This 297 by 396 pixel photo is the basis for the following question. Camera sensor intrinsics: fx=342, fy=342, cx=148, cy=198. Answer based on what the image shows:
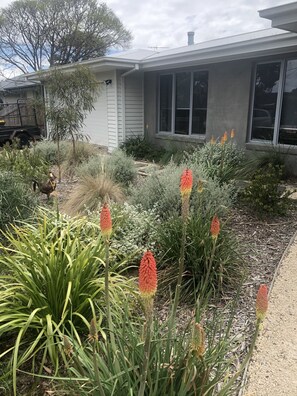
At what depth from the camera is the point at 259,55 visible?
7.95m

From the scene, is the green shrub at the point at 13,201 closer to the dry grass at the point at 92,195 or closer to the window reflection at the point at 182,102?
the dry grass at the point at 92,195

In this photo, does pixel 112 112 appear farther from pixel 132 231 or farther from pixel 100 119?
pixel 132 231

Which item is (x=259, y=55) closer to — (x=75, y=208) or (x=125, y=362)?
(x=75, y=208)

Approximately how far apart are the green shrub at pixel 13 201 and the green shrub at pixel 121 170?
231cm

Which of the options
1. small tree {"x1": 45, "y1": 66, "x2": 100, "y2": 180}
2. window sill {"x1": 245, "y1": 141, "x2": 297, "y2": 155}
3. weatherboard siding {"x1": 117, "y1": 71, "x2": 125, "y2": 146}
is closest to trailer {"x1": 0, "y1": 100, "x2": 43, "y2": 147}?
weatherboard siding {"x1": 117, "y1": 71, "x2": 125, "y2": 146}

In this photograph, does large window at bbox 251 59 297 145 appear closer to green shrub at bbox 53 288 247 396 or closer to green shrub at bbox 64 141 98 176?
green shrub at bbox 64 141 98 176

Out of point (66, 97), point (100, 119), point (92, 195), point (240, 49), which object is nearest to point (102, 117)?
point (100, 119)

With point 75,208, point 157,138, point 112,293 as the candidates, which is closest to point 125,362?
point 112,293

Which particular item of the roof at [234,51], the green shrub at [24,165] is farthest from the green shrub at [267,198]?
the green shrub at [24,165]

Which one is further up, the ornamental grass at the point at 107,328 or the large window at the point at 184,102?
the large window at the point at 184,102

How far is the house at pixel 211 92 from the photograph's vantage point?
780cm

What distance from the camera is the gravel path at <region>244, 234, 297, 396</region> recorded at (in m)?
2.08

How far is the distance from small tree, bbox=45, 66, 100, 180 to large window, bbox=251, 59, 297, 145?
13.9 ft

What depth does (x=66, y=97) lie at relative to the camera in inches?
328
